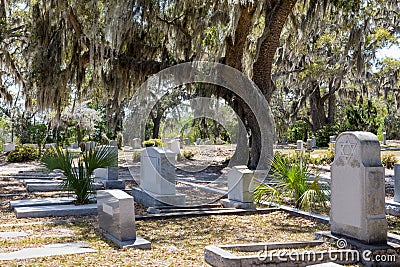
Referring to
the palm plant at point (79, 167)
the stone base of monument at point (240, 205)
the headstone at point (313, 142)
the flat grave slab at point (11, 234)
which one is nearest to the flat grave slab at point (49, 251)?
the flat grave slab at point (11, 234)

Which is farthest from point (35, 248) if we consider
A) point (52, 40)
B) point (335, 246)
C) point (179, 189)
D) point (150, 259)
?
point (52, 40)

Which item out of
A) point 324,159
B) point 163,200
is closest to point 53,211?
point 163,200

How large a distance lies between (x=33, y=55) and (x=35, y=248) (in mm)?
10456

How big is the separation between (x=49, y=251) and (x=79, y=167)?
394 cm

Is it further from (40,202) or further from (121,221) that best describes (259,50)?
(121,221)

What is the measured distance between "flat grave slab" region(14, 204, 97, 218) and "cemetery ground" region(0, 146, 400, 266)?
6.6 inches

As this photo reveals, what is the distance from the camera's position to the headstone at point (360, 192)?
5.78 metres

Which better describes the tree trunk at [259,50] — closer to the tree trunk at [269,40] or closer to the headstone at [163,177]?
the tree trunk at [269,40]

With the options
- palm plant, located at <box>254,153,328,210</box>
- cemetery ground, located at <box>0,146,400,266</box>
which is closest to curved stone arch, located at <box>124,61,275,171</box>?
palm plant, located at <box>254,153,328,210</box>

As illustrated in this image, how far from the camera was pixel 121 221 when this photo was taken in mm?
6180

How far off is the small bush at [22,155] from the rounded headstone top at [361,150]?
19621 millimetres

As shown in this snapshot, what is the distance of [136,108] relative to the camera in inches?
1064

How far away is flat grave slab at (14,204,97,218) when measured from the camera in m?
8.39

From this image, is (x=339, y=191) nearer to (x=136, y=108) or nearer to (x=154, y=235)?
(x=154, y=235)
